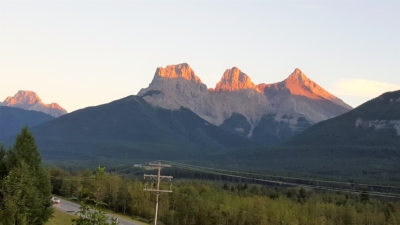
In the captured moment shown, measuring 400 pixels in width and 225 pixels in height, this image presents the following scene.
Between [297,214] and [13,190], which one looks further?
[297,214]

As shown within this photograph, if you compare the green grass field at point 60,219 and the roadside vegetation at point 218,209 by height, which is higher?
the roadside vegetation at point 218,209

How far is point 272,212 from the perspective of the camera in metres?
69.6

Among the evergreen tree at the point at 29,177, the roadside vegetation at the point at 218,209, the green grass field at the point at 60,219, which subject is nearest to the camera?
the evergreen tree at the point at 29,177

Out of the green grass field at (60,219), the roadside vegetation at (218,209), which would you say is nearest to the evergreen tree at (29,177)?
the green grass field at (60,219)

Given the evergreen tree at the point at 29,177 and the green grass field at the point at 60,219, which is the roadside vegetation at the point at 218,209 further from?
the evergreen tree at the point at 29,177

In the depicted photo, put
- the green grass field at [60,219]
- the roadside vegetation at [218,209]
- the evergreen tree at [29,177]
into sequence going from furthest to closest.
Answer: the roadside vegetation at [218,209] → the green grass field at [60,219] → the evergreen tree at [29,177]

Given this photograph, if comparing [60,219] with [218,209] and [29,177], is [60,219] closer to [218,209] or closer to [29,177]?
[29,177]

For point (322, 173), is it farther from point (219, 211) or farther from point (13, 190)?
point (13, 190)

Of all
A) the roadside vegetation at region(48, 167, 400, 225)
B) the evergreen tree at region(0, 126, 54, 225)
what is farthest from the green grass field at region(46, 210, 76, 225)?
the roadside vegetation at region(48, 167, 400, 225)

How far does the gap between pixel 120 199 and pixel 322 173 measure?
99.1 m

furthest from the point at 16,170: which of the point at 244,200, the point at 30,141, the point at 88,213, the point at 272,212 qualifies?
the point at 244,200

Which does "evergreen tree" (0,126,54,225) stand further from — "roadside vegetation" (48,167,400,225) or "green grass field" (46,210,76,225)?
"roadside vegetation" (48,167,400,225)

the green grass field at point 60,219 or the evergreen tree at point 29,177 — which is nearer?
the evergreen tree at point 29,177

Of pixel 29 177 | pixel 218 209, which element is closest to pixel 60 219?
pixel 29 177
